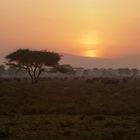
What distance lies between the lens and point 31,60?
253ft

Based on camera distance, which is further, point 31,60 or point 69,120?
point 31,60

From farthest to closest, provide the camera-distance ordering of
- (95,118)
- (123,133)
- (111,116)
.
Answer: (111,116)
(95,118)
(123,133)

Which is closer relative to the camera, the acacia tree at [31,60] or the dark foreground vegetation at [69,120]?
the dark foreground vegetation at [69,120]

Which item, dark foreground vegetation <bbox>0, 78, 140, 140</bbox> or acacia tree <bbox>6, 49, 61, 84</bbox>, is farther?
acacia tree <bbox>6, 49, 61, 84</bbox>

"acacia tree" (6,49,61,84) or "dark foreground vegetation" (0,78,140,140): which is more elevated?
"acacia tree" (6,49,61,84)

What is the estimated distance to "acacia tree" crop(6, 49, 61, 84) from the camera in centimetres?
7712

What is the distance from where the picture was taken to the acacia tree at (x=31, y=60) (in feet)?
253

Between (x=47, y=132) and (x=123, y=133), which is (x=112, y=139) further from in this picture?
(x=47, y=132)

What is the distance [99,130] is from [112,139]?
11.4 feet

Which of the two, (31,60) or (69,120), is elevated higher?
(31,60)

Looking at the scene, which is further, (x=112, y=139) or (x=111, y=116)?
(x=111, y=116)

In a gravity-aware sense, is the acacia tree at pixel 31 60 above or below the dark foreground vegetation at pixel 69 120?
above

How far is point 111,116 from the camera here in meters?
26.8

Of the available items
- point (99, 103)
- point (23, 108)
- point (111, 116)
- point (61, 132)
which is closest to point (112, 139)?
point (61, 132)
